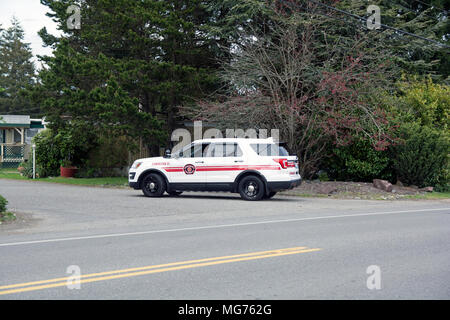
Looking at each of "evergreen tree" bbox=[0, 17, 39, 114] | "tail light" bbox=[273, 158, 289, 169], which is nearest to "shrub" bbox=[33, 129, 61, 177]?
"tail light" bbox=[273, 158, 289, 169]

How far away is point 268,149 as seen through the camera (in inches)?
666

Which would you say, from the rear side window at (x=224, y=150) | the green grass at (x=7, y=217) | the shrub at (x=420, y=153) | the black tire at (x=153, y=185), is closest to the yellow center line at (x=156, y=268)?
the green grass at (x=7, y=217)

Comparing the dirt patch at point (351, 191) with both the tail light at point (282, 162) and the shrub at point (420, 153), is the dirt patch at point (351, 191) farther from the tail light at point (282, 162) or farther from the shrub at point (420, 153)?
the tail light at point (282, 162)

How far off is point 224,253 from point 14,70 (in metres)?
77.2

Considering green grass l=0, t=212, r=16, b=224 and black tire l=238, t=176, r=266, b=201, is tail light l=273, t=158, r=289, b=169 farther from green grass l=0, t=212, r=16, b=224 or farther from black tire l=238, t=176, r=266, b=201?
green grass l=0, t=212, r=16, b=224

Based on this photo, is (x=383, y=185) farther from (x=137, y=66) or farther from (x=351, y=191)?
(x=137, y=66)

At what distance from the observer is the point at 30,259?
25.6ft

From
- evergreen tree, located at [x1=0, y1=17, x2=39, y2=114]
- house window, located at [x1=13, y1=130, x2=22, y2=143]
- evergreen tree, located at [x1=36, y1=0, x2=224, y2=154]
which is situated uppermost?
evergreen tree, located at [x1=0, y1=17, x2=39, y2=114]

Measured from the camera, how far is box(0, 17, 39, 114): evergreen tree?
72188 millimetres

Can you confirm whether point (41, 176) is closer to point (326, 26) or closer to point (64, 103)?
point (64, 103)

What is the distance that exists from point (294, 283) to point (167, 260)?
218cm

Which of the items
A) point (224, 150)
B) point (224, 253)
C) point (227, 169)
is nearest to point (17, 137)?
point (224, 150)
